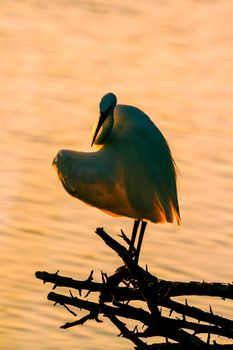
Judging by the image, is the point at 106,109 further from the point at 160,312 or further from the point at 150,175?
the point at 160,312

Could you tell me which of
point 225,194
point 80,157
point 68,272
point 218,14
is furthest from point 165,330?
point 218,14

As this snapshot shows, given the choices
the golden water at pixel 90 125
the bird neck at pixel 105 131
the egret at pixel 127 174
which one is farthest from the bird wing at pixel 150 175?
the golden water at pixel 90 125

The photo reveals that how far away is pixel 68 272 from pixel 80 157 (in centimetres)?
260

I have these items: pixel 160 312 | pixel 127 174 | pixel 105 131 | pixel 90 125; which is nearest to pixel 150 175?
pixel 127 174

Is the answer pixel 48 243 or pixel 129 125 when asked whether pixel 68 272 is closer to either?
pixel 48 243

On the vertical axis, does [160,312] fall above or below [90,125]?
below

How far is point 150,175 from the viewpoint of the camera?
A: 955cm

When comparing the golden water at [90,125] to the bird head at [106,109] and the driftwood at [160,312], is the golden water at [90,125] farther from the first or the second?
the driftwood at [160,312]

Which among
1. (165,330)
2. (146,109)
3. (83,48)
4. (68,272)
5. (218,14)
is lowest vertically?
(165,330)

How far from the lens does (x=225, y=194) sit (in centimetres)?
1370

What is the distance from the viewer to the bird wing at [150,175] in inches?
373

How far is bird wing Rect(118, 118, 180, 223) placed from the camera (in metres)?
9.48

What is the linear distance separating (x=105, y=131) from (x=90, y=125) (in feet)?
19.0

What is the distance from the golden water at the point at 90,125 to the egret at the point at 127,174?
999 mm
